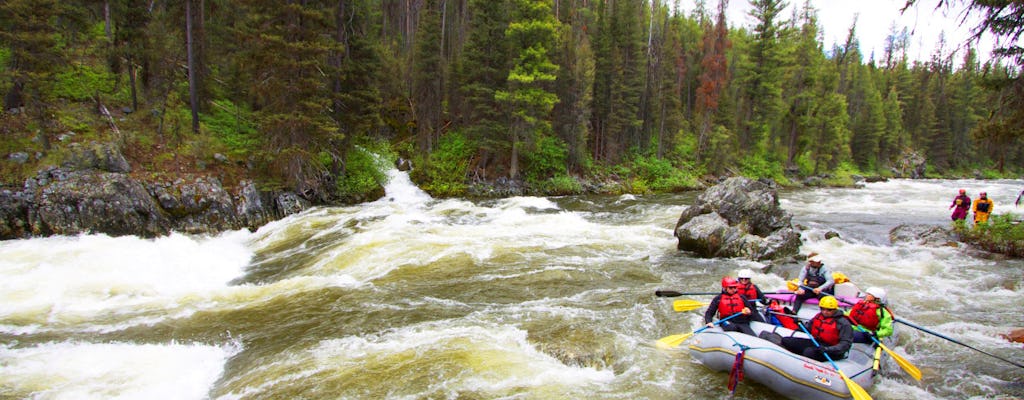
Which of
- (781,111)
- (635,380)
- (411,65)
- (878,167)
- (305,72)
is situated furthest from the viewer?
(878,167)

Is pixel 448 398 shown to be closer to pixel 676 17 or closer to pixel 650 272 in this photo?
pixel 650 272

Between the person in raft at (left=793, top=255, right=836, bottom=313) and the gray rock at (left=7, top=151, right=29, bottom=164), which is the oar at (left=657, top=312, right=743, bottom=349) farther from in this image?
the gray rock at (left=7, top=151, right=29, bottom=164)

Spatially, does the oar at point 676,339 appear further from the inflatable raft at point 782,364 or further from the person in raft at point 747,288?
the person in raft at point 747,288

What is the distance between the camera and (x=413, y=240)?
14180 mm

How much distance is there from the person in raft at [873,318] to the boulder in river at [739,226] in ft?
18.0

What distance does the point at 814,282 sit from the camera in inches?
350

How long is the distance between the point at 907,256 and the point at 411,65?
25.9 m

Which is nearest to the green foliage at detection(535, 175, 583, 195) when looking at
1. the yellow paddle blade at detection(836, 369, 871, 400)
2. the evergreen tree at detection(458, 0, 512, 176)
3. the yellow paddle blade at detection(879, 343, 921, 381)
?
the evergreen tree at detection(458, 0, 512, 176)

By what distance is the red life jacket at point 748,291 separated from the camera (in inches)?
312

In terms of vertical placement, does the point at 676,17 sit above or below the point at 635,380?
Answer: above

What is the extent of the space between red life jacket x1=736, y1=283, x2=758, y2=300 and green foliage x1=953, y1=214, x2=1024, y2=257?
990 centimetres

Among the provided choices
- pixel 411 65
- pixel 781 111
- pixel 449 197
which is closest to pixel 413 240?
pixel 449 197

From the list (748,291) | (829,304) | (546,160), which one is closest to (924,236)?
(748,291)

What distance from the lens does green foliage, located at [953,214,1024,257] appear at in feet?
40.5
